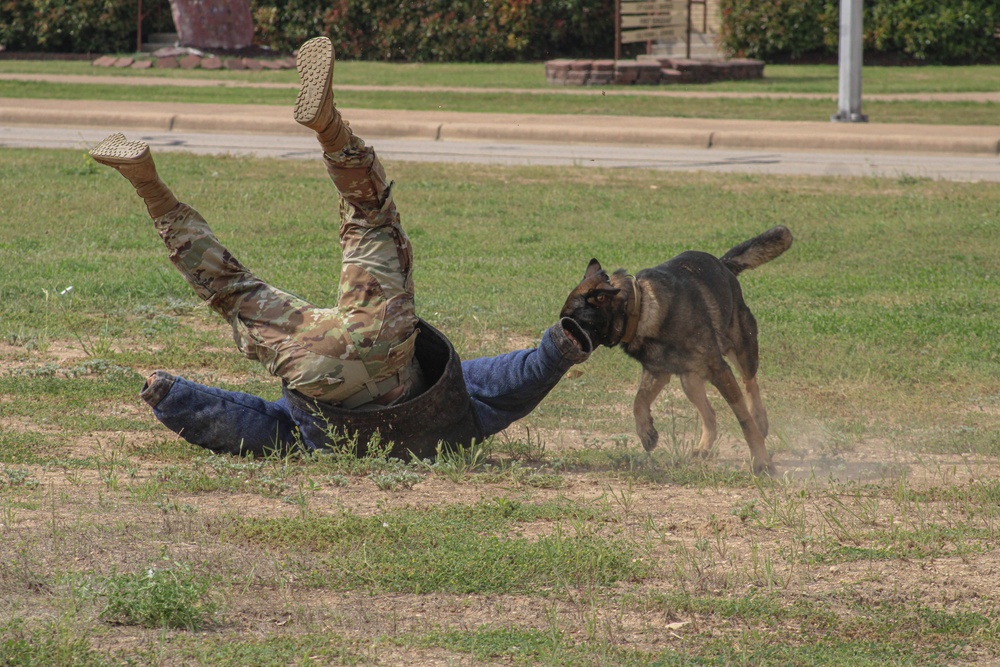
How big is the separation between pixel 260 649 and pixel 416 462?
1773 millimetres

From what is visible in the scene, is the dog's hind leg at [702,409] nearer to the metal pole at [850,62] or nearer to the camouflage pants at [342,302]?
the camouflage pants at [342,302]

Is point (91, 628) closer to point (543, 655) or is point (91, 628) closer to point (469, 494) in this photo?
point (543, 655)

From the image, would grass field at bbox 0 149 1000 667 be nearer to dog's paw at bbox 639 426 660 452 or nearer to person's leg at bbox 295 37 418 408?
dog's paw at bbox 639 426 660 452

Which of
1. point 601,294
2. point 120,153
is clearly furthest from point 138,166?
point 601,294

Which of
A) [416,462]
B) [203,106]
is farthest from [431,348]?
[203,106]

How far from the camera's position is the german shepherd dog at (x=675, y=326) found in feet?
17.2

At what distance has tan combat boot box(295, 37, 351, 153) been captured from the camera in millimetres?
4809

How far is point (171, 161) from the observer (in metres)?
13.3

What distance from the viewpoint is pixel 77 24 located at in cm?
2834

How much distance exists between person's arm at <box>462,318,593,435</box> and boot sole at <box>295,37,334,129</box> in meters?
1.29

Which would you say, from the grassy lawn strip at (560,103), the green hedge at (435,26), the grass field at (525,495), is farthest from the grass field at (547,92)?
the grass field at (525,495)

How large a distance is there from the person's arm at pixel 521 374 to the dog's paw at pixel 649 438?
54cm

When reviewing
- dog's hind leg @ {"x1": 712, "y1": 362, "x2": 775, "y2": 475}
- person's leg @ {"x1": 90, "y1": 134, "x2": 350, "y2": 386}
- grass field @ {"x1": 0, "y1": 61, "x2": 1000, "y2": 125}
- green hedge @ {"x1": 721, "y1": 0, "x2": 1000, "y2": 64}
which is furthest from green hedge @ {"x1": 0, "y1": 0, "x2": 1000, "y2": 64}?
person's leg @ {"x1": 90, "y1": 134, "x2": 350, "y2": 386}

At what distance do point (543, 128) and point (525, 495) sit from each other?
11.8 metres
